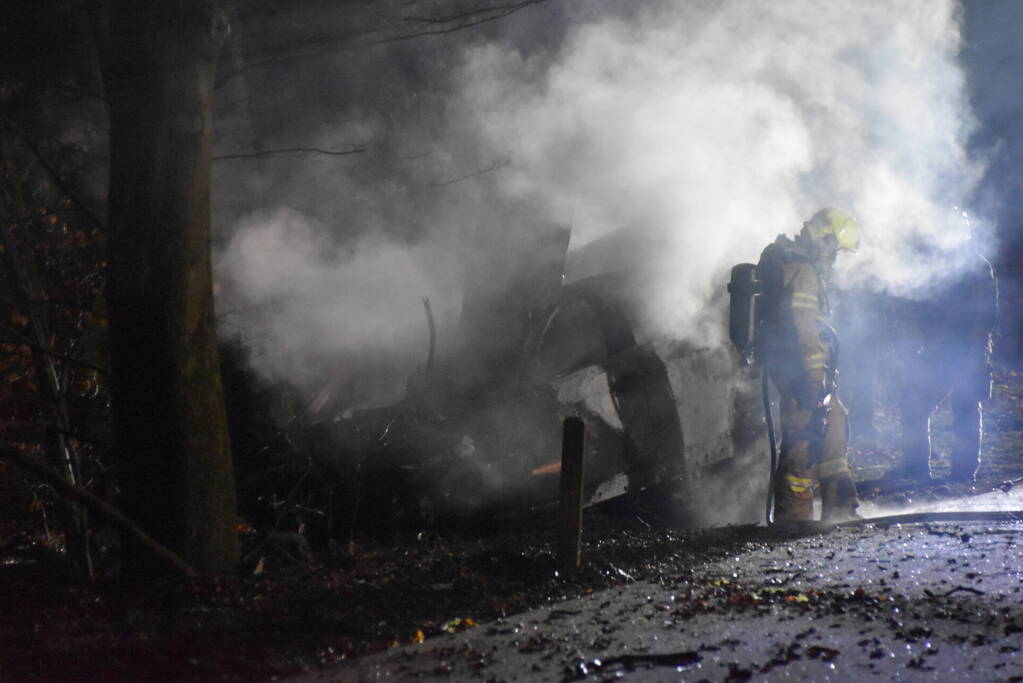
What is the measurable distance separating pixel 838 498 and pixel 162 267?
5.14 meters

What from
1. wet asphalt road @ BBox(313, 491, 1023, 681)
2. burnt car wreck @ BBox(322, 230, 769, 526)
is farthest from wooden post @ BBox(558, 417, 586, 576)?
burnt car wreck @ BBox(322, 230, 769, 526)

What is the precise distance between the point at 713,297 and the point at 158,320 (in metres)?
4.98

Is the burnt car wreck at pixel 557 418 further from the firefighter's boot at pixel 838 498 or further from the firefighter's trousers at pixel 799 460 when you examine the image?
the firefighter's boot at pixel 838 498

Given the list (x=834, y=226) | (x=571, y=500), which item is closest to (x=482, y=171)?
(x=834, y=226)

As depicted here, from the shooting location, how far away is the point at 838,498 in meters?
6.88

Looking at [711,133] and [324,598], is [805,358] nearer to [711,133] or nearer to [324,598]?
[324,598]

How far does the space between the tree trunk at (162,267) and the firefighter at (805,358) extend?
4.08 m

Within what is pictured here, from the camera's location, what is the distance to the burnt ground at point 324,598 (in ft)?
12.1

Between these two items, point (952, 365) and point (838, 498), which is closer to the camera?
point (838, 498)

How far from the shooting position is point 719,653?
142 inches

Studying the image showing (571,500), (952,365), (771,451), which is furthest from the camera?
(952,365)

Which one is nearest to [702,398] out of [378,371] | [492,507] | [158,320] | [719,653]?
[492,507]

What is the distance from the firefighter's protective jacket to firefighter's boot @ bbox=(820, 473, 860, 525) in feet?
2.40

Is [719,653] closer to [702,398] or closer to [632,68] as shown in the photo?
[702,398]
